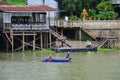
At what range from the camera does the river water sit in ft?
168

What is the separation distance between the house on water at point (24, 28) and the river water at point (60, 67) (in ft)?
12.7

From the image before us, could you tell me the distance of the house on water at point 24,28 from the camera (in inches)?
2913

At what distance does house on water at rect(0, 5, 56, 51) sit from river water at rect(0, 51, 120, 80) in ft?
12.7

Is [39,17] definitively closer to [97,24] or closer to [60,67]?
[97,24]

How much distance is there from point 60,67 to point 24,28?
58.8 feet

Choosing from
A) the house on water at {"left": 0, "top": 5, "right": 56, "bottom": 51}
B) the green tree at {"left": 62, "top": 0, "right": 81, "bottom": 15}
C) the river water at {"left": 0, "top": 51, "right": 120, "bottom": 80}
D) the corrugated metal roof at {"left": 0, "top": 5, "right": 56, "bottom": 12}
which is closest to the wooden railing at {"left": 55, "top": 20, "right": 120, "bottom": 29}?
the green tree at {"left": 62, "top": 0, "right": 81, "bottom": 15}

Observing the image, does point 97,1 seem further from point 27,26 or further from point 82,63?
point 82,63

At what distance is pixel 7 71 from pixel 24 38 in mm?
21998

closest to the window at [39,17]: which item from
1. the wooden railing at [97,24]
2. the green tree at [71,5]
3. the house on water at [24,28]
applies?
the house on water at [24,28]

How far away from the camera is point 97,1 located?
3499 inches

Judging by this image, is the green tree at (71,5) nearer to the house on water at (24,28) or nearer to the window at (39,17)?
the house on water at (24,28)

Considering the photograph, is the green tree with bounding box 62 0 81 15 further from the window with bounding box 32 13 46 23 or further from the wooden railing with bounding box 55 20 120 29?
the window with bounding box 32 13 46 23

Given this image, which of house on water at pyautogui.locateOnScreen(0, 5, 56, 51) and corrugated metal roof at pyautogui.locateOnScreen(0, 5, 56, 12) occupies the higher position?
corrugated metal roof at pyautogui.locateOnScreen(0, 5, 56, 12)

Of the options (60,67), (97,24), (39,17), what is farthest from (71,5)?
(60,67)
